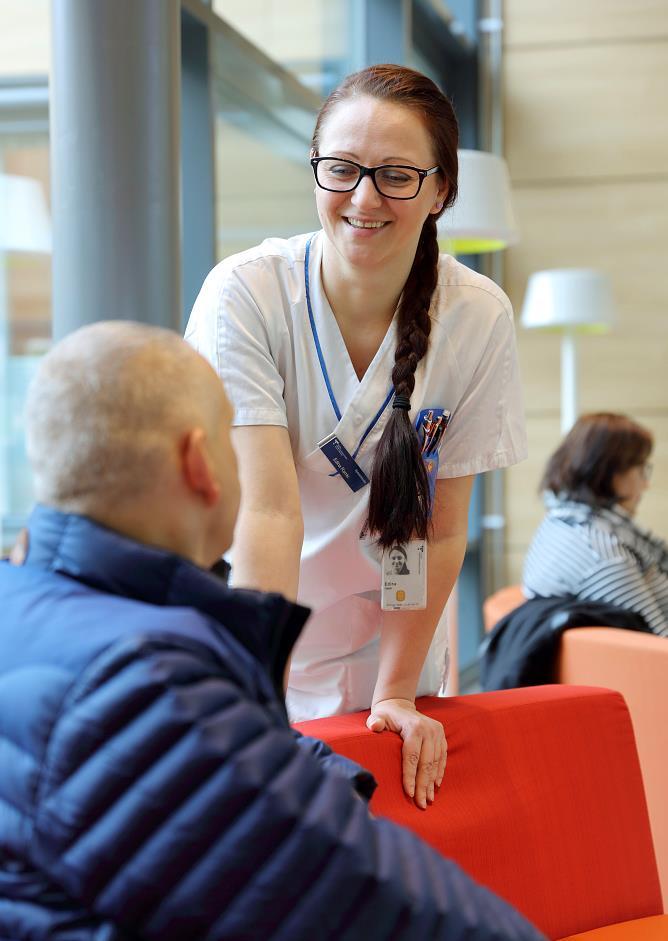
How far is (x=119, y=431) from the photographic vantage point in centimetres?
98

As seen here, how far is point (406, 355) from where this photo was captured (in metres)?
1.79

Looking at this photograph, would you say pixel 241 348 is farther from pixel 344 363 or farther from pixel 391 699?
pixel 391 699

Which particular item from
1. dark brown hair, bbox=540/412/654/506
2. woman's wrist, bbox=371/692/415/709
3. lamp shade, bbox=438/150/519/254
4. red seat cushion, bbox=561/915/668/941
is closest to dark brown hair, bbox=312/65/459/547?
woman's wrist, bbox=371/692/415/709

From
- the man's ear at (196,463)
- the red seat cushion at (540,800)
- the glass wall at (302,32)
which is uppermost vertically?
the glass wall at (302,32)

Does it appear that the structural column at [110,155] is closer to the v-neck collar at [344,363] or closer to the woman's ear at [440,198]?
the v-neck collar at [344,363]

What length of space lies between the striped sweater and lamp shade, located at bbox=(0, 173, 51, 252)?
1.58 meters

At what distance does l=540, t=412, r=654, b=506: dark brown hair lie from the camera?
3.43 meters

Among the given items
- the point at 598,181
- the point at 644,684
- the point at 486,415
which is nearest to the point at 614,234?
the point at 598,181

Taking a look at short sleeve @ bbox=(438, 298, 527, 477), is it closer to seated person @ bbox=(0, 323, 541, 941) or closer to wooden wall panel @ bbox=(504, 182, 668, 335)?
seated person @ bbox=(0, 323, 541, 941)

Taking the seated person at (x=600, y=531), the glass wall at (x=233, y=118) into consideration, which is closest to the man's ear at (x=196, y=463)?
the glass wall at (x=233, y=118)

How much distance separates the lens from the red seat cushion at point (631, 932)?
1757mm

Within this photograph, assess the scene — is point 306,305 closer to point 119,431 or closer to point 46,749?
point 119,431

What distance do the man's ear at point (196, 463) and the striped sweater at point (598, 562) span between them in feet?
7.71

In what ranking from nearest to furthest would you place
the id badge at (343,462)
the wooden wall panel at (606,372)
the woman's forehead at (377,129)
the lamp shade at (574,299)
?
the woman's forehead at (377,129) → the id badge at (343,462) → the lamp shade at (574,299) → the wooden wall panel at (606,372)
